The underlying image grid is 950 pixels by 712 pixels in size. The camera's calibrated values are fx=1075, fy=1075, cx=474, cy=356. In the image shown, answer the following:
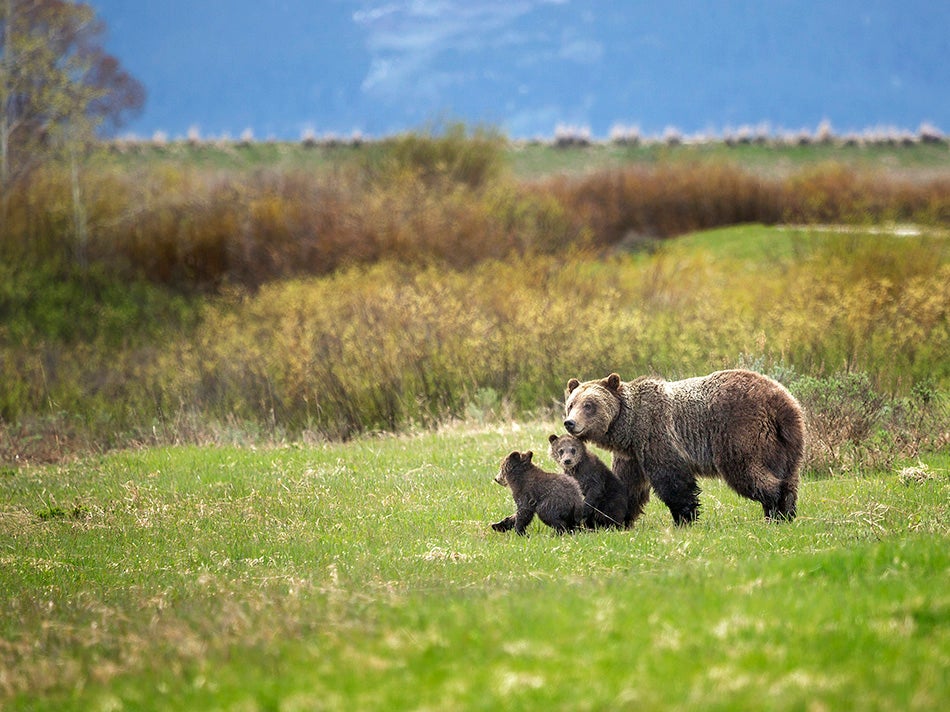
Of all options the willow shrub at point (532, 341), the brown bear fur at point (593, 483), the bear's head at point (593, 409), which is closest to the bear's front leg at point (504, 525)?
the brown bear fur at point (593, 483)

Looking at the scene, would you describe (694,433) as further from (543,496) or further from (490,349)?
(490,349)

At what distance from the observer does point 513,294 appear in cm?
2728

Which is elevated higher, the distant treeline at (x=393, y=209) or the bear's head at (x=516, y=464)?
the distant treeline at (x=393, y=209)

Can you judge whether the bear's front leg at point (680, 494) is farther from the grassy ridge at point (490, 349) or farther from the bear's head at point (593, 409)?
the grassy ridge at point (490, 349)

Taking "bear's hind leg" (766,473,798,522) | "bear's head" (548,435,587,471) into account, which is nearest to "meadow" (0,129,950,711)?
"bear's hind leg" (766,473,798,522)

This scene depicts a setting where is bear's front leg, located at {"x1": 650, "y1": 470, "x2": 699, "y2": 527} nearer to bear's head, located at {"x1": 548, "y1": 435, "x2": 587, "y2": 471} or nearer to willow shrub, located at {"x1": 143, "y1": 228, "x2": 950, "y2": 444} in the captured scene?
bear's head, located at {"x1": 548, "y1": 435, "x2": 587, "y2": 471}

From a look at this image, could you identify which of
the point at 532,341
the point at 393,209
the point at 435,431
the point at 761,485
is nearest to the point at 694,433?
the point at 761,485

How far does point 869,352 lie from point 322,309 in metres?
14.0

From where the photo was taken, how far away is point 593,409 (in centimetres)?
1102

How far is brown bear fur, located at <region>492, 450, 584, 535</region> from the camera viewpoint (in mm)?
10773

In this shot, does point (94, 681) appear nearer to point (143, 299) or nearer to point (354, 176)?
point (143, 299)

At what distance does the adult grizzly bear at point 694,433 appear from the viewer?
10.4 m

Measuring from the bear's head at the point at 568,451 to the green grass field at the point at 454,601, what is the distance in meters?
0.81

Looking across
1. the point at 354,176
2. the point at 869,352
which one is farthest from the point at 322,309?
the point at 354,176
